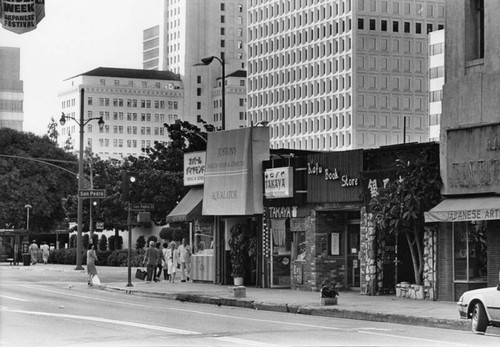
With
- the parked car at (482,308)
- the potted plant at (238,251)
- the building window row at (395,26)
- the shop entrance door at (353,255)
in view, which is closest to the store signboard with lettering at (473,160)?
the shop entrance door at (353,255)

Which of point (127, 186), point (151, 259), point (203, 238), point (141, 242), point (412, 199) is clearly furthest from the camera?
point (141, 242)

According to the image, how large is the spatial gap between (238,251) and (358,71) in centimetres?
11369

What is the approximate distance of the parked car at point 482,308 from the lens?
2027cm

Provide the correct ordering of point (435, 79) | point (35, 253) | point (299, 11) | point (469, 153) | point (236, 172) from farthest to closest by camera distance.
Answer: point (299, 11), point (435, 79), point (35, 253), point (236, 172), point (469, 153)

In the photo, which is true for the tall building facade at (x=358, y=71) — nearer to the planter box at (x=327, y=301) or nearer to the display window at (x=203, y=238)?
the display window at (x=203, y=238)

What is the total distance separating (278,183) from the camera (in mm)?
36562

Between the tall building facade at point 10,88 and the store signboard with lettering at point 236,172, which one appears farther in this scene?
the store signboard with lettering at point 236,172

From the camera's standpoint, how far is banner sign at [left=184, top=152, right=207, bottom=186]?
42.4 m

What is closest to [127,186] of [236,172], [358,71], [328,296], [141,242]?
[236,172]

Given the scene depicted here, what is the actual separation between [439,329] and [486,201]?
666cm

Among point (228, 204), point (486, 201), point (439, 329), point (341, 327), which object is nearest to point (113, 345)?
point (341, 327)

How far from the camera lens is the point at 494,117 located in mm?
28109

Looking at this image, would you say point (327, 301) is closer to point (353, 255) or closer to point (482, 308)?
point (482, 308)

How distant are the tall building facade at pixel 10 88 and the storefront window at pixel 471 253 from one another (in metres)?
21.7
